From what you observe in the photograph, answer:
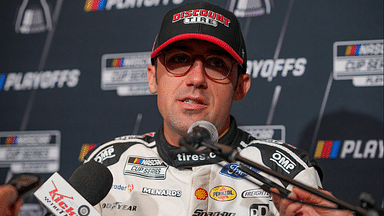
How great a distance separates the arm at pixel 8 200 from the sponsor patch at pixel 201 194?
22.1 inches

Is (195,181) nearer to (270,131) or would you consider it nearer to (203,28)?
(203,28)

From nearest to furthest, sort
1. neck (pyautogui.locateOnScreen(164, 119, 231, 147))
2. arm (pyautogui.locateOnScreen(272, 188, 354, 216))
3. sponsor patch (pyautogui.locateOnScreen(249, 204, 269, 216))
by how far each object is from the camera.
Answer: arm (pyautogui.locateOnScreen(272, 188, 354, 216)) < sponsor patch (pyautogui.locateOnScreen(249, 204, 269, 216)) < neck (pyautogui.locateOnScreen(164, 119, 231, 147))

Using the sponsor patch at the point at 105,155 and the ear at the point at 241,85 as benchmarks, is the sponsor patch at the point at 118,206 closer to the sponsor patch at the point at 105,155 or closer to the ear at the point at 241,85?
the sponsor patch at the point at 105,155

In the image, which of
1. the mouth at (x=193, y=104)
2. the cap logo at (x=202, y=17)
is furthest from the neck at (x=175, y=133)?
the cap logo at (x=202, y=17)

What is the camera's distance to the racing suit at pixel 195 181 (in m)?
0.98

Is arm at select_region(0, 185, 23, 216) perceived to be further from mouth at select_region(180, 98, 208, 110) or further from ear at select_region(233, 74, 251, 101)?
ear at select_region(233, 74, 251, 101)

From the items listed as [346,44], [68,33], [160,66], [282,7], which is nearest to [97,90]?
[68,33]

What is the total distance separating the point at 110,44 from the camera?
1.85 m

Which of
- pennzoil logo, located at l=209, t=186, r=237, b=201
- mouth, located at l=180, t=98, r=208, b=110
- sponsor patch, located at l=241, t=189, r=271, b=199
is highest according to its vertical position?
mouth, located at l=180, t=98, r=208, b=110

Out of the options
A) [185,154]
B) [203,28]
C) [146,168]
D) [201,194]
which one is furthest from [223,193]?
[203,28]

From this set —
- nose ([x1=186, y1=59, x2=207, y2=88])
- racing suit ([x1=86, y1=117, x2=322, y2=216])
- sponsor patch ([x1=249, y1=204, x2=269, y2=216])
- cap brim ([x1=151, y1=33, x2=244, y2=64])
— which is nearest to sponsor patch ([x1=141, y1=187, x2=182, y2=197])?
racing suit ([x1=86, y1=117, x2=322, y2=216])

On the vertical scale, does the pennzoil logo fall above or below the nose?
below

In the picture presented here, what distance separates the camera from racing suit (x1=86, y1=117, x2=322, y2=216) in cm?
98

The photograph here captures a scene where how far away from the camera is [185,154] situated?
1054 mm
